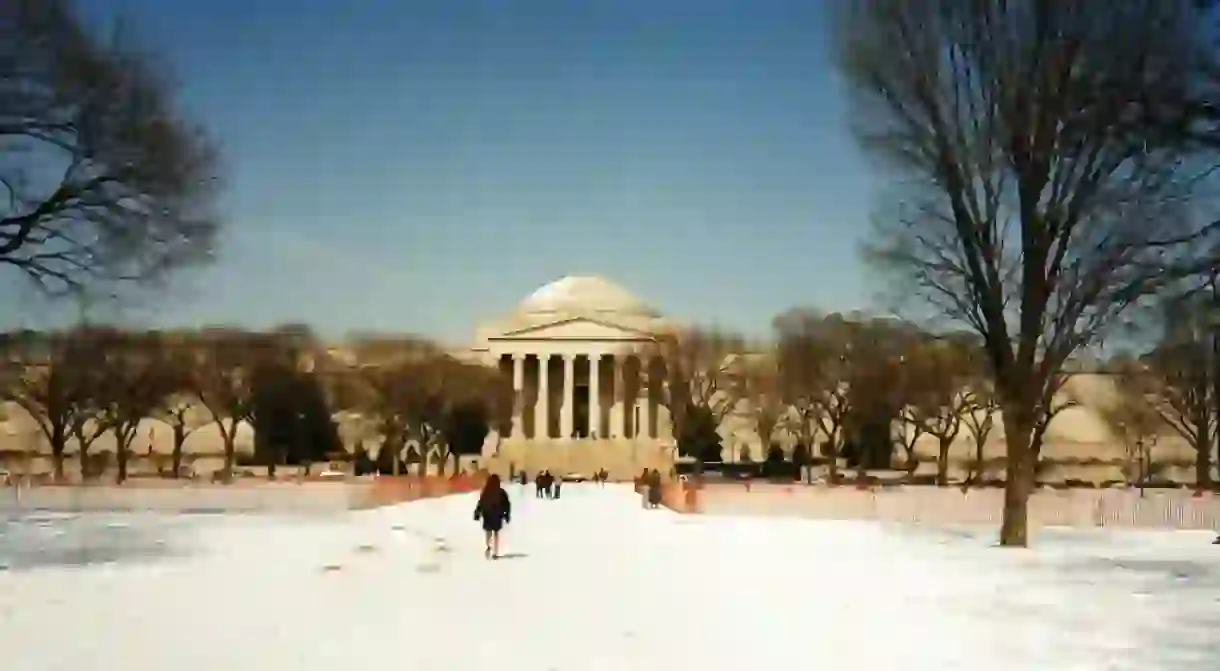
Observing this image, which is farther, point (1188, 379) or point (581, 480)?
point (581, 480)

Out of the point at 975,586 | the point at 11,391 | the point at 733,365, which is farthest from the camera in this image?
the point at 733,365

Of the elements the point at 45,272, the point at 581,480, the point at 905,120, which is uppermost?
the point at 905,120

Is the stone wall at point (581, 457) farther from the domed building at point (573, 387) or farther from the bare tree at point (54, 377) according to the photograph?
the bare tree at point (54, 377)

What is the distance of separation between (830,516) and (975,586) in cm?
2512

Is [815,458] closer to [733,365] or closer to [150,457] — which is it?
[733,365]

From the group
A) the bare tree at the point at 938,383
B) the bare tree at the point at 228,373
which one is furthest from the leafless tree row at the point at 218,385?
the bare tree at the point at 938,383

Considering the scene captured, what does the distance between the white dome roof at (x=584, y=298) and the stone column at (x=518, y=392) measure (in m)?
13.9

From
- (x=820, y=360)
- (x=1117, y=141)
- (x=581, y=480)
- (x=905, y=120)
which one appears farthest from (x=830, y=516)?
(x=581, y=480)

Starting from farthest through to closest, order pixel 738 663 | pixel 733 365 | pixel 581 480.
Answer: pixel 581 480
pixel 733 365
pixel 738 663

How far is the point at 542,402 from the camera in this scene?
127812mm

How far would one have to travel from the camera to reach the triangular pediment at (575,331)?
126 m

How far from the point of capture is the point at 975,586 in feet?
74.0

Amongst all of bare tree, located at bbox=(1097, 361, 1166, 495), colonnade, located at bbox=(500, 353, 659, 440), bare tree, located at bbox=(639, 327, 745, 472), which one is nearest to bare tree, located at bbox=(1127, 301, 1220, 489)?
bare tree, located at bbox=(1097, 361, 1166, 495)

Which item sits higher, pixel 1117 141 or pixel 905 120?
pixel 905 120
